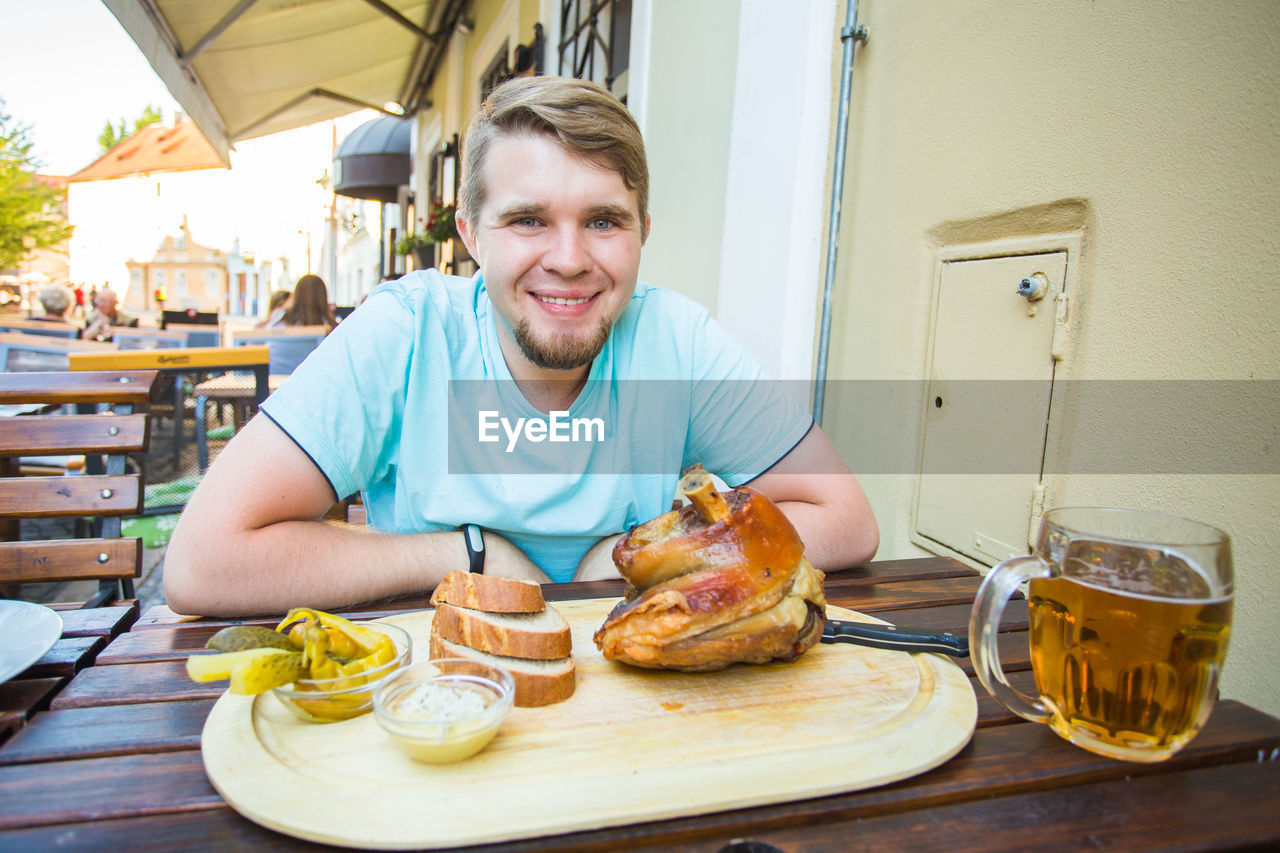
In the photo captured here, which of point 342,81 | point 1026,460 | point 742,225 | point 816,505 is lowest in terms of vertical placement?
point 816,505

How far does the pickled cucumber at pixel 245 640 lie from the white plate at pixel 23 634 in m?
0.38

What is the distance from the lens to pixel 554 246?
1961mm

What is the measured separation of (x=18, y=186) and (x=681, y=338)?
76.3 feet

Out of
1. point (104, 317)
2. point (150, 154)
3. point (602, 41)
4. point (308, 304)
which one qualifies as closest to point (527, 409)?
point (602, 41)

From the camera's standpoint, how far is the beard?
80.2 inches

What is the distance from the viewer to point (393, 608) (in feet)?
5.14

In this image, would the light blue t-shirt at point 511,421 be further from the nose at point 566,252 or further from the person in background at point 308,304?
the person in background at point 308,304

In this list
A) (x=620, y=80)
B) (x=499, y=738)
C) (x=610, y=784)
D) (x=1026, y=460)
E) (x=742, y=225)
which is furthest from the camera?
(x=620, y=80)

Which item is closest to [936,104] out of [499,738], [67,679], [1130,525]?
[1130,525]

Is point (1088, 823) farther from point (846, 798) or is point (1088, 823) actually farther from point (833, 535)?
point (833, 535)

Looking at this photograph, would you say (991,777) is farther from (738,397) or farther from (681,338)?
(681,338)

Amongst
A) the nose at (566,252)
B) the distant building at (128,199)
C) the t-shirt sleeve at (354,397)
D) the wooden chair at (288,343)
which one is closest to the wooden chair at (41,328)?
the wooden chair at (288,343)

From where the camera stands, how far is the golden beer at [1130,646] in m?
0.90

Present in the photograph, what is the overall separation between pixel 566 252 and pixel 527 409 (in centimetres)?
47
